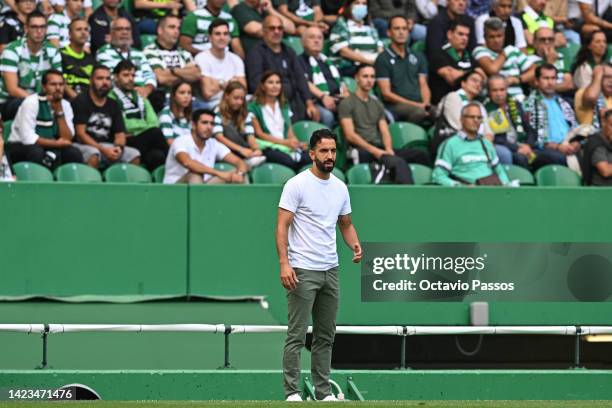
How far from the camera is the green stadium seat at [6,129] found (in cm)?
1137

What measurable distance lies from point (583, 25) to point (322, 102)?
4.59 m

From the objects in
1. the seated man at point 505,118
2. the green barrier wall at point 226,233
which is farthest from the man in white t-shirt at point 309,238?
the seated man at point 505,118

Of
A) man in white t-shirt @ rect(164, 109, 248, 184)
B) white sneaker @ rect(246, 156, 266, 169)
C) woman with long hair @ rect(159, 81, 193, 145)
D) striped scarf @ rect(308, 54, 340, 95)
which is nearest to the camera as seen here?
man in white t-shirt @ rect(164, 109, 248, 184)

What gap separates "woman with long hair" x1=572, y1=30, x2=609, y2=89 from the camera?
580 inches

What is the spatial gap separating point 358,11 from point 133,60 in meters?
2.77

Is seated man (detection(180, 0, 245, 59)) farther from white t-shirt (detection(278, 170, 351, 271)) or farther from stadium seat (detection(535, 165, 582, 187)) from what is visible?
white t-shirt (detection(278, 170, 351, 271))

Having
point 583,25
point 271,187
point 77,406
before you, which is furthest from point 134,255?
point 583,25

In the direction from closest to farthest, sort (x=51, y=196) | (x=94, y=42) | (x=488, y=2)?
(x=51, y=196) < (x=94, y=42) < (x=488, y=2)

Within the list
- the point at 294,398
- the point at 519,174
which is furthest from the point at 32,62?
the point at 294,398

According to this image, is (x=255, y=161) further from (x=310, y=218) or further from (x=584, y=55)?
(x=584, y=55)

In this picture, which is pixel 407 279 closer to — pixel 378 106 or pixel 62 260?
pixel 378 106

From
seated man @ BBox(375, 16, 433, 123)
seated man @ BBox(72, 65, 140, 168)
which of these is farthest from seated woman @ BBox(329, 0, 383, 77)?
seated man @ BBox(72, 65, 140, 168)

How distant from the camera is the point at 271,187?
35.8 feet

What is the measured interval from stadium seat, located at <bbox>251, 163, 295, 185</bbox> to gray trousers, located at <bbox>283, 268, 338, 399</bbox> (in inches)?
163
